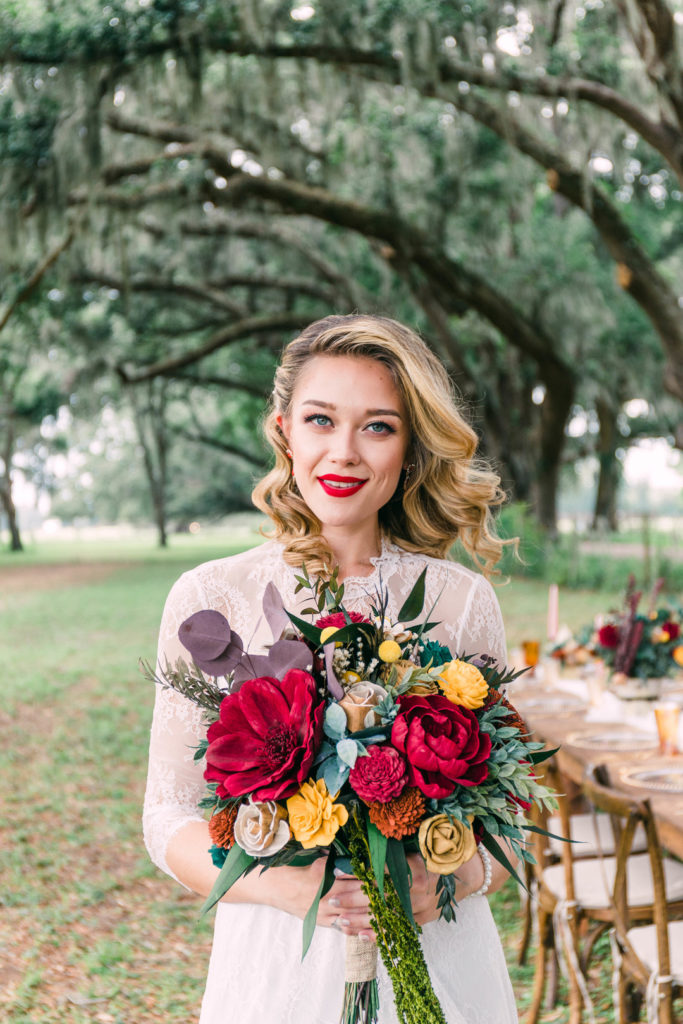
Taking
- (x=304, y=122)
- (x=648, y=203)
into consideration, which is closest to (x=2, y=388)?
(x=304, y=122)

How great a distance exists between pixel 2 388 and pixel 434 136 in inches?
453

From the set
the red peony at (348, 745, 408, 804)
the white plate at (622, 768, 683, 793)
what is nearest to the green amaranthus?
the red peony at (348, 745, 408, 804)

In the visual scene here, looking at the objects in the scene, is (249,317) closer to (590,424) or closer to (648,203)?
(648,203)

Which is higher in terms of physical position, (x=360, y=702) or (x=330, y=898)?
(x=360, y=702)

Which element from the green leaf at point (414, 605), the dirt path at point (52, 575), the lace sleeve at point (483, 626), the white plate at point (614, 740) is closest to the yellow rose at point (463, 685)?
the green leaf at point (414, 605)

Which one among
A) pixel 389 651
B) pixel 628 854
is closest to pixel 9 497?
pixel 628 854

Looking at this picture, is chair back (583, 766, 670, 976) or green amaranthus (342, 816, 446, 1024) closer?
green amaranthus (342, 816, 446, 1024)

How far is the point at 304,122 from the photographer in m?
14.3

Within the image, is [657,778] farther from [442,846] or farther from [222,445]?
[222,445]

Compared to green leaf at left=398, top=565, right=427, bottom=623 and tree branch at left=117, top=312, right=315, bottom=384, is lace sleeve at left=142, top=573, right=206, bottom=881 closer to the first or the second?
green leaf at left=398, top=565, right=427, bottom=623

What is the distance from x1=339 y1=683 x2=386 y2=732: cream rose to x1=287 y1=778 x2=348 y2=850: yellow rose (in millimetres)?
96

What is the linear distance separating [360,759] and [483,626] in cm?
68

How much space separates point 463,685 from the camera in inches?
56.2

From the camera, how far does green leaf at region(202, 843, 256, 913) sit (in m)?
1.42
